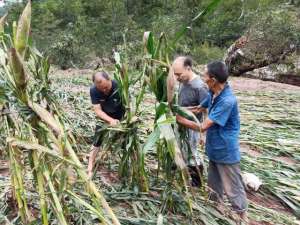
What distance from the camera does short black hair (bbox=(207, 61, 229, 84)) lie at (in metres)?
2.88

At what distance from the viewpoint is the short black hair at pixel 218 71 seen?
288cm

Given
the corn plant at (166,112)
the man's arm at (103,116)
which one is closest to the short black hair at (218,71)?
the corn plant at (166,112)

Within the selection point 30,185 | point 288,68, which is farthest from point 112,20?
point 30,185

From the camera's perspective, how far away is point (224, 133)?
3004 millimetres

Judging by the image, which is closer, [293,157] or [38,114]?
[38,114]

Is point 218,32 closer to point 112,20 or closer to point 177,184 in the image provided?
point 112,20

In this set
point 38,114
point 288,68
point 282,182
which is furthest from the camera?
point 288,68

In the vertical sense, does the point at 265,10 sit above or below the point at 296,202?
above

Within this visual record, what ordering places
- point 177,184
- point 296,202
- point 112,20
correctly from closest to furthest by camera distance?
1. point 177,184
2. point 296,202
3. point 112,20

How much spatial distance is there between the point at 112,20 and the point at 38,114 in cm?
1545

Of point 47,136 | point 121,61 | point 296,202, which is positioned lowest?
point 296,202

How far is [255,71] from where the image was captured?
13.2 metres

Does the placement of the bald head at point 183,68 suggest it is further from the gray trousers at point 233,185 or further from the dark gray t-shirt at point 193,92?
the gray trousers at point 233,185

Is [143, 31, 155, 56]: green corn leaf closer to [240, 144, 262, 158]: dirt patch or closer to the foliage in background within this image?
[240, 144, 262, 158]: dirt patch
